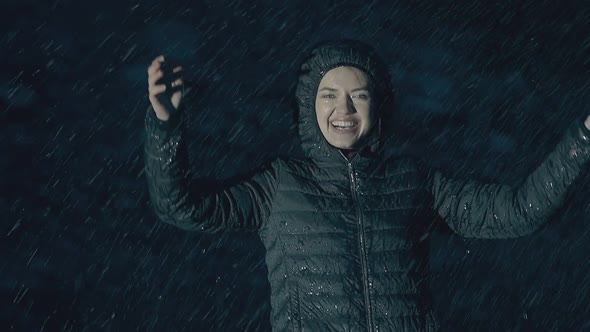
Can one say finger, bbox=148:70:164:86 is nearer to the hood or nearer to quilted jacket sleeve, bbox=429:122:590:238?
the hood

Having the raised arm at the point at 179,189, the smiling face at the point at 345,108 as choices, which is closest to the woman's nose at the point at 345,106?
the smiling face at the point at 345,108

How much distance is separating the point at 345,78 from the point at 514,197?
0.69m

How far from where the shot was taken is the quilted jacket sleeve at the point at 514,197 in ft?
7.35

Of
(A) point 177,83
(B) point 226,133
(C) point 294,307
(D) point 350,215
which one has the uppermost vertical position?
(A) point 177,83

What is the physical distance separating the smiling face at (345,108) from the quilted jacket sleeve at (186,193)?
261 millimetres

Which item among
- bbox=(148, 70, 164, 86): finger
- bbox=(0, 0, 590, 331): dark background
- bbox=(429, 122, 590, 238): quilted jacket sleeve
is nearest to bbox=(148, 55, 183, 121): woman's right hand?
bbox=(148, 70, 164, 86): finger

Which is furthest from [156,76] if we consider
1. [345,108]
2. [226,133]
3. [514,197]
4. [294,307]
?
[226,133]

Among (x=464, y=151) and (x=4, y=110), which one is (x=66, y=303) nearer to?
(x=4, y=110)

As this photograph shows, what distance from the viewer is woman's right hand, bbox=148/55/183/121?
2139 mm

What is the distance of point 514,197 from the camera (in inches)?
92.7

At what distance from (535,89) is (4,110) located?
350 cm

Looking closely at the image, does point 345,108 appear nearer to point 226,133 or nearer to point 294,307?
point 294,307

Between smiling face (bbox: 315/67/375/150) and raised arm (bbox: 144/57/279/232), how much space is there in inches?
13.0

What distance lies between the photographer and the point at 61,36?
14.3 ft
